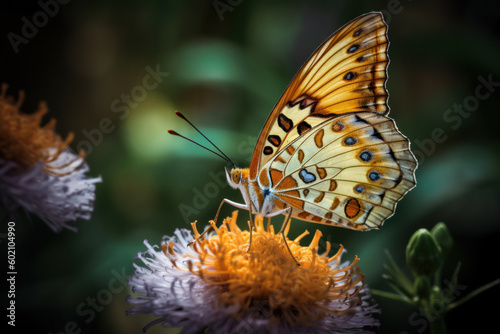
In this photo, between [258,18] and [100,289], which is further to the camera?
[258,18]

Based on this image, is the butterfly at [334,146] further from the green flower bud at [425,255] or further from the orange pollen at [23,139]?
the orange pollen at [23,139]

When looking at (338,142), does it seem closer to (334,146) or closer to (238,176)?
(334,146)

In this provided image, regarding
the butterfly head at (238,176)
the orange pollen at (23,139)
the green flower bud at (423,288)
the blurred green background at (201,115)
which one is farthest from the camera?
the blurred green background at (201,115)

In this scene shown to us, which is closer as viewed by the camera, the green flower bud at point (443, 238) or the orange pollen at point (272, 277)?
the orange pollen at point (272, 277)

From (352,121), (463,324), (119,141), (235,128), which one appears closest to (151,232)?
(119,141)

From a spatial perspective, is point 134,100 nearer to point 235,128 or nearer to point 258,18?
point 235,128

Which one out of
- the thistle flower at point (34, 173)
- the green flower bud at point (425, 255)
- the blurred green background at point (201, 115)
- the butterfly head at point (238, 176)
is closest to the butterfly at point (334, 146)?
the butterfly head at point (238, 176)

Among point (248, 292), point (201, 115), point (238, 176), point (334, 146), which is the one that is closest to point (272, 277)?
point (248, 292)
